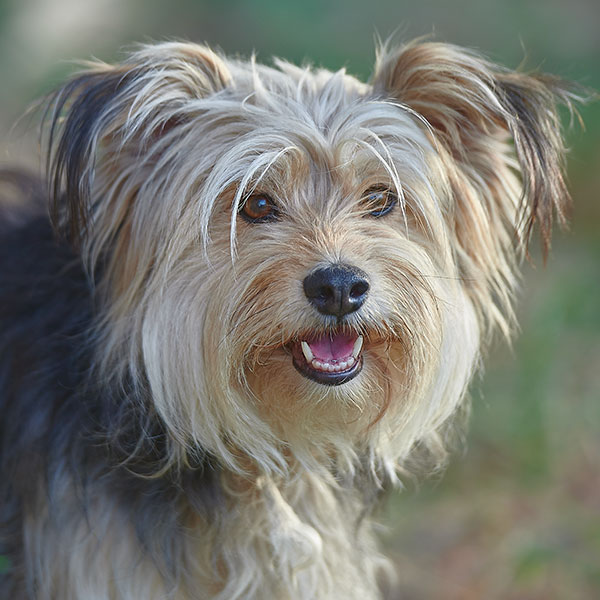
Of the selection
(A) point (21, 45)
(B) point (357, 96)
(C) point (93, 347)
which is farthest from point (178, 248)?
(A) point (21, 45)

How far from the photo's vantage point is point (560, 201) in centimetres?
257

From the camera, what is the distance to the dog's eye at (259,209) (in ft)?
8.00

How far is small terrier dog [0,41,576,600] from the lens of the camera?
7.70 feet

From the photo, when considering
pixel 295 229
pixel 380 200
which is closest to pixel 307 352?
pixel 295 229

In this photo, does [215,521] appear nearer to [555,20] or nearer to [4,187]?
[4,187]

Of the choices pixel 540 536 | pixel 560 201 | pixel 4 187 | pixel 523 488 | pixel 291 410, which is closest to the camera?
pixel 291 410

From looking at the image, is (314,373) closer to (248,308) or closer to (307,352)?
(307,352)

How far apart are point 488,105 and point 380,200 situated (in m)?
0.40

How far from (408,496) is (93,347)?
2.10m

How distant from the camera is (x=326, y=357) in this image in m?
2.34

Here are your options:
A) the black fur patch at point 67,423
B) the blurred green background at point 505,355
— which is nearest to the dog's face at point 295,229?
the black fur patch at point 67,423

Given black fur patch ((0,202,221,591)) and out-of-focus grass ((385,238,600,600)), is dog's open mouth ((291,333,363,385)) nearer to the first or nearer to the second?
black fur patch ((0,202,221,591))

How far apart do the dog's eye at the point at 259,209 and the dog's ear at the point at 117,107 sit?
33cm

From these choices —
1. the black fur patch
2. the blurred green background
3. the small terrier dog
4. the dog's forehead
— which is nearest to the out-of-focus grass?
the blurred green background
